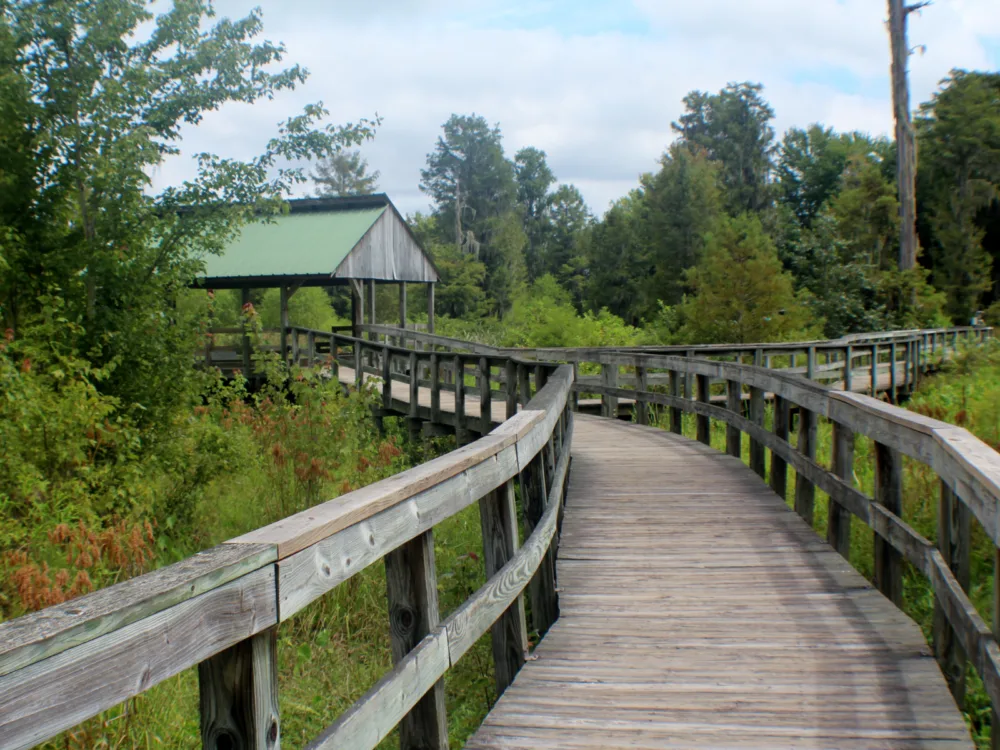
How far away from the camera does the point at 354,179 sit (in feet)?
263

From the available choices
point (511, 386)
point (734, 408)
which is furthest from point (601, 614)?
point (511, 386)

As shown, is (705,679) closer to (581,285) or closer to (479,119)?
(581,285)

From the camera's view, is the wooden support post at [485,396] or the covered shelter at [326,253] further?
the covered shelter at [326,253]

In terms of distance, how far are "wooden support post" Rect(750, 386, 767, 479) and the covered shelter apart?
1504 cm

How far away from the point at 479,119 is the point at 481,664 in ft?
217

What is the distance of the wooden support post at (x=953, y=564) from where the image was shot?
11.9ft

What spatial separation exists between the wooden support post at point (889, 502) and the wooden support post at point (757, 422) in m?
2.92

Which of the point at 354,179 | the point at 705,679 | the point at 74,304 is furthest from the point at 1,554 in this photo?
the point at 354,179

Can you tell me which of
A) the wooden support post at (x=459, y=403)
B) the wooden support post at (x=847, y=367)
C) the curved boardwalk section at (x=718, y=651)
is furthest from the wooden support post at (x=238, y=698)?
the wooden support post at (x=847, y=367)

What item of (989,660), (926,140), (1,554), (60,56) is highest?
(926,140)

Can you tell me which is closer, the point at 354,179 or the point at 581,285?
the point at 581,285

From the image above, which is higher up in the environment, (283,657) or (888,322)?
(888,322)

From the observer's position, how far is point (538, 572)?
484 cm

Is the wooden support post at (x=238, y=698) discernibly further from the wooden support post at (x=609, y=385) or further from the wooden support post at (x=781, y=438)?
the wooden support post at (x=609, y=385)
